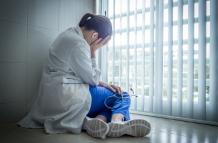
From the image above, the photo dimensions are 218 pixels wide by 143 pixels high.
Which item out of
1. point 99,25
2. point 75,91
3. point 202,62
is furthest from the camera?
point 202,62

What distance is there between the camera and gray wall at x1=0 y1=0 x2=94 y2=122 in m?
1.94

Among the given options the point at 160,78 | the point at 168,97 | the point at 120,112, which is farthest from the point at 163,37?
the point at 120,112

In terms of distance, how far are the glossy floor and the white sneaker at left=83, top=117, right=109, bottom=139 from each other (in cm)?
3

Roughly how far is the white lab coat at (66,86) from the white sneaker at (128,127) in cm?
25

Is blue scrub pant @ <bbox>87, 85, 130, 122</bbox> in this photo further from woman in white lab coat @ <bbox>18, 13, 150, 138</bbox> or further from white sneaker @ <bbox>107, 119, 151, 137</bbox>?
white sneaker @ <bbox>107, 119, 151, 137</bbox>

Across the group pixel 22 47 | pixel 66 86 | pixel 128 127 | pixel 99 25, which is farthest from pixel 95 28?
pixel 128 127

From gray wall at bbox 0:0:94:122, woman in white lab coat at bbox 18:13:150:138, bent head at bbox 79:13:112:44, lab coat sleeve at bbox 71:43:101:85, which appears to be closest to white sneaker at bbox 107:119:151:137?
woman in white lab coat at bbox 18:13:150:138

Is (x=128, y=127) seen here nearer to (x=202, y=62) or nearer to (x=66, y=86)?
(x=66, y=86)

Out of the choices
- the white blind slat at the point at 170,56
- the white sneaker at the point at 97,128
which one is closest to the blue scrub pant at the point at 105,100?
the white sneaker at the point at 97,128

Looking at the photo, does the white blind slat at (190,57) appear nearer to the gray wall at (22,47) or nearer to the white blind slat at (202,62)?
the white blind slat at (202,62)

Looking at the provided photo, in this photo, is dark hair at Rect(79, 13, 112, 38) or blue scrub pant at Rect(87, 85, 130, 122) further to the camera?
dark hair at Rect(79, 13, 112, 38)

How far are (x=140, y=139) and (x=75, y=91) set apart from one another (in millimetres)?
542

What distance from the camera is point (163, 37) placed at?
7.39 ft

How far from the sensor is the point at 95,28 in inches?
72.4
